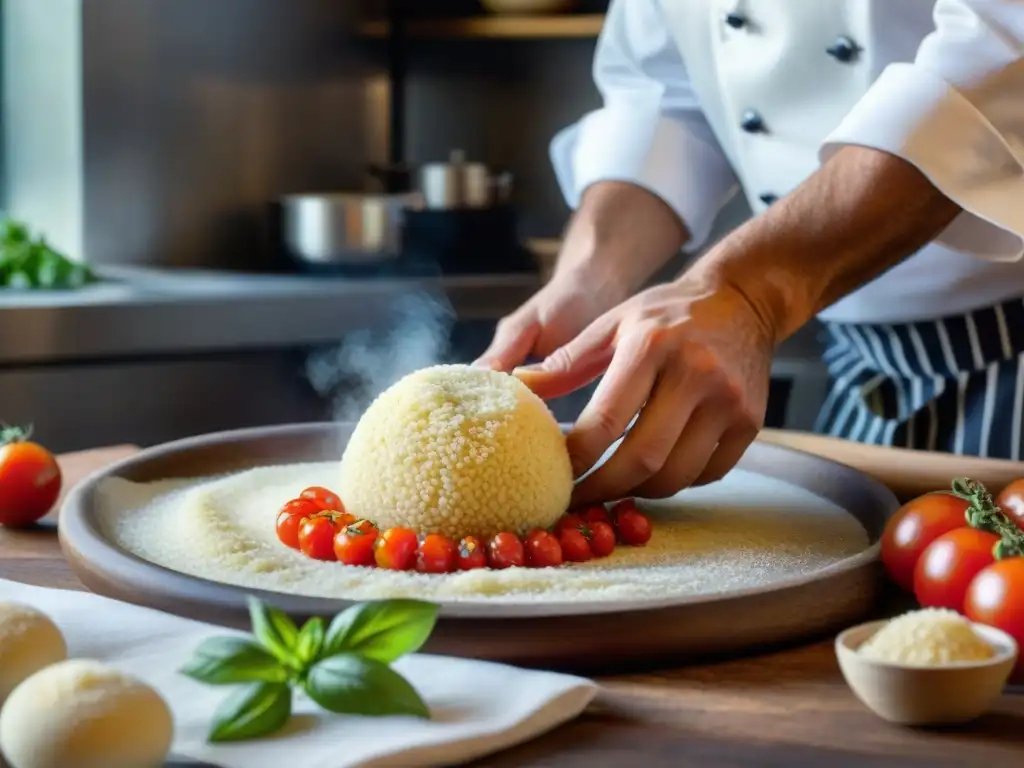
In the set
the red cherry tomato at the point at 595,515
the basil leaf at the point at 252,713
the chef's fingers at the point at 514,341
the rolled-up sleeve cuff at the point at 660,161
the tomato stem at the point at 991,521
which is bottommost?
the red cherry tomato at the point at 595,515

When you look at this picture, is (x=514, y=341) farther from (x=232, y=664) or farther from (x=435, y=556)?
(x=232, y=664)

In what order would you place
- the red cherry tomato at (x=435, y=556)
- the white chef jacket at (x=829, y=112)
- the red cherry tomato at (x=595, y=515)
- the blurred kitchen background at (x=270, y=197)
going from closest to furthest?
the red cherry tomato at (x=435, y=556), the red cherry tomato at (x=595, y=515), the white chef jacket at (x=829, y=112), the blurred kitchen background at (x=270, y=197)

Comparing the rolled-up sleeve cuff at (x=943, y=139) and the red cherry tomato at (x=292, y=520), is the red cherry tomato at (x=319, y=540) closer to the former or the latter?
the red cherry tomato at (x=292, y=520)

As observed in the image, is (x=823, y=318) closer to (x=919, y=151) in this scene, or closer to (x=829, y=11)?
(x=829, y=11)

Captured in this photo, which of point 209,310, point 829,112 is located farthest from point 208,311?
point 829,112

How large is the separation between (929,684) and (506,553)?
0.37 meters

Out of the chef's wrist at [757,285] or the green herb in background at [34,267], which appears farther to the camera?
the green herb in background at [34,267]

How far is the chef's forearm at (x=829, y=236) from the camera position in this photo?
1.27m

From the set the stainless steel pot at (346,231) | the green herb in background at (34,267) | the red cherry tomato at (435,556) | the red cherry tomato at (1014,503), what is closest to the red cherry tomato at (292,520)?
the red cherry tomato at (435,556)

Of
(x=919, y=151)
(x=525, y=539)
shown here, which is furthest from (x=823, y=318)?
(x=525, y=539)

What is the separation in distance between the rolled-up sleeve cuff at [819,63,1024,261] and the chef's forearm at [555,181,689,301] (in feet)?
1.34

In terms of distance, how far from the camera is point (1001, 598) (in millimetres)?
830

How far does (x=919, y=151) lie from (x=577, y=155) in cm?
74

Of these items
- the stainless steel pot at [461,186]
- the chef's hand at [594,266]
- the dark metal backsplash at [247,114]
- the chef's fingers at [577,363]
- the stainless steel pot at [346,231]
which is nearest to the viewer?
the chef's fingers at [577,363]
